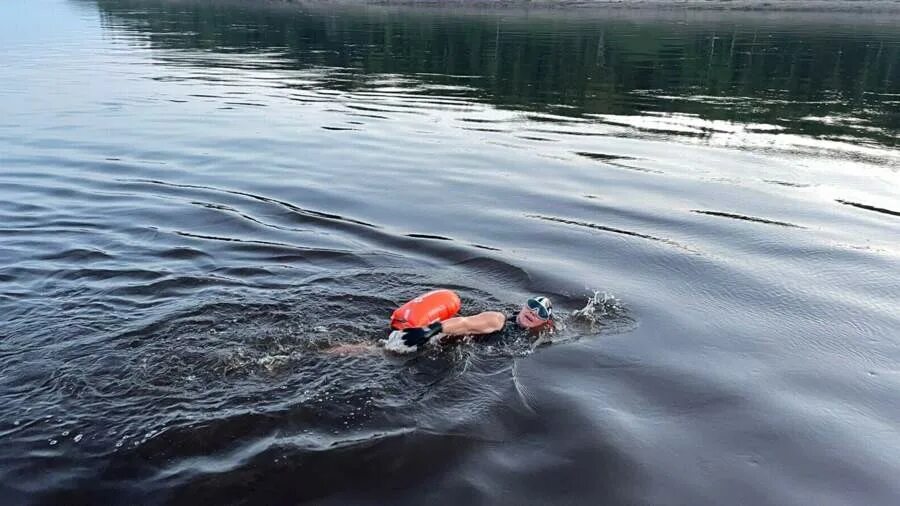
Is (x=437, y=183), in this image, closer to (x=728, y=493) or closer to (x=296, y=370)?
(x=296, y=370)

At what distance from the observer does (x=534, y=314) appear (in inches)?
300

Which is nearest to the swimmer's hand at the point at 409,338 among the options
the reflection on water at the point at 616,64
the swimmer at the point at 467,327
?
the swimmer at the point at 467,327

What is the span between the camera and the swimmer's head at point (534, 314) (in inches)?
300

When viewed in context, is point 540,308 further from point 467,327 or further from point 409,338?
point 409,338

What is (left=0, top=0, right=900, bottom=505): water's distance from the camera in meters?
5.63

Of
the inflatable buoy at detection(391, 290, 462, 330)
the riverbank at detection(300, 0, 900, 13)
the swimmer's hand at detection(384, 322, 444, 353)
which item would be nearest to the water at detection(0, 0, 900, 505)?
the swimmer's hand at detection(384, 322, 444, 353)

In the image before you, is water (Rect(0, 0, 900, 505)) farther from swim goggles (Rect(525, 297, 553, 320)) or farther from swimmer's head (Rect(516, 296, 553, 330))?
swim goggles (Rect(525, 297, 553, 320))

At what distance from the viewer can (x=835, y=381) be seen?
23.4ft

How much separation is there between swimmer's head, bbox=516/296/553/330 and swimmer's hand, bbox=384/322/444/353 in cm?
107

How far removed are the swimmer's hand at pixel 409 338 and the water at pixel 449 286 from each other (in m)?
0.13

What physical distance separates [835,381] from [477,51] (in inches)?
1434

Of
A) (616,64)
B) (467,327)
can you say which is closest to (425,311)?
(467,327)

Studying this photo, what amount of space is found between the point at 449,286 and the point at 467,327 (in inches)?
67.3

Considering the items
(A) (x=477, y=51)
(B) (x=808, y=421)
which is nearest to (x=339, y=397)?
(B) (x=808, y=421)
